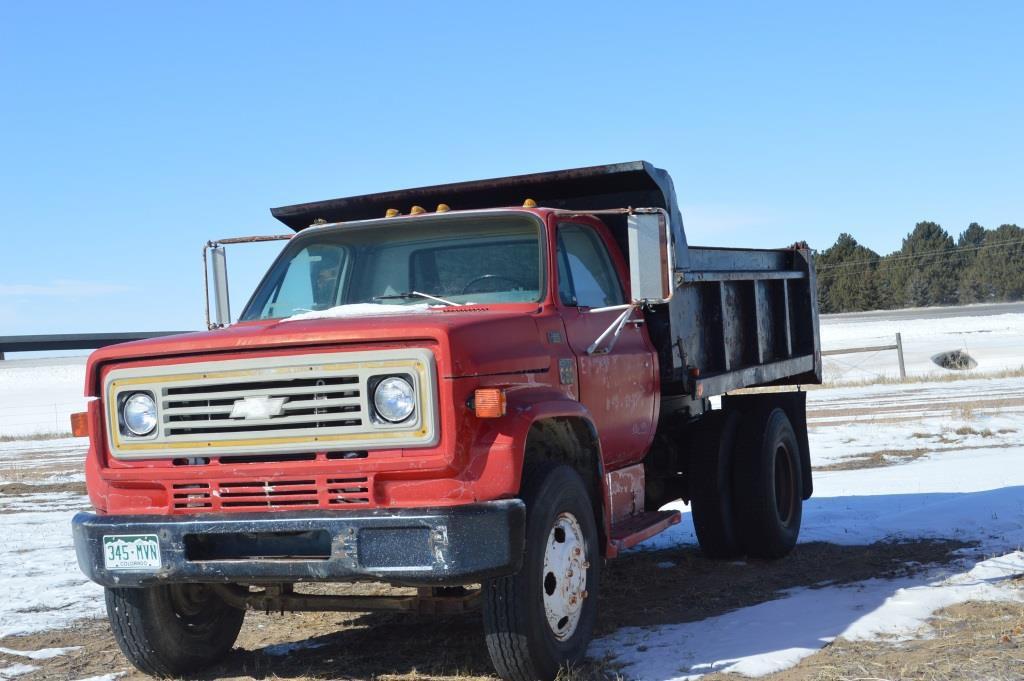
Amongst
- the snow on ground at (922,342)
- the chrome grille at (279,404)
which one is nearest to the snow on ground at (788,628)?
the chrome grille at (279,404)

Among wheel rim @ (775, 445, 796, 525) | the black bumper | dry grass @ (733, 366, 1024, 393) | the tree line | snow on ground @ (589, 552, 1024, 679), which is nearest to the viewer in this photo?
the black bumper

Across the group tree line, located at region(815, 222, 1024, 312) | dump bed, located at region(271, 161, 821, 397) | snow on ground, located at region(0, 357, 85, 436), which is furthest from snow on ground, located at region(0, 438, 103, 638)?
tree line, located at region(815, 222, 1024, 312)

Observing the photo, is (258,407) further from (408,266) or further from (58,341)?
(58,341)

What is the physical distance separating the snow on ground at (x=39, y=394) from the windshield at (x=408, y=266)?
68.8 ft

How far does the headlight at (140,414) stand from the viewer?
16.9ft

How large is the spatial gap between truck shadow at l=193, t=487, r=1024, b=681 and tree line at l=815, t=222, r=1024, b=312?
2983 inches

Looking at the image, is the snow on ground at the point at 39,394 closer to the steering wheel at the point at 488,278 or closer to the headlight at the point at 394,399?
the steering wheel at the point at 488,278

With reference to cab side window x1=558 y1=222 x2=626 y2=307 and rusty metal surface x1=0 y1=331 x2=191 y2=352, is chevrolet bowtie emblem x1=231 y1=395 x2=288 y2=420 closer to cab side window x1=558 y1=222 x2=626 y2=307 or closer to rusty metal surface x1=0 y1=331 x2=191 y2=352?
cab side window x1=558 y1=222 x2=626 y2=307

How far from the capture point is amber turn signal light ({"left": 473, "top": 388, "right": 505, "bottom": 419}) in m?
4.74

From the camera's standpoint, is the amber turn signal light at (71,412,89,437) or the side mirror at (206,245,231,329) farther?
the side mirror at (206,245,231,329)

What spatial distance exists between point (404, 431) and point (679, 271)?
2.65m

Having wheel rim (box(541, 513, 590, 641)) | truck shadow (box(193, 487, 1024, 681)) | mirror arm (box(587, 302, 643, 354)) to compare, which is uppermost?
mirror arm (box(587, 302, 643, 354))

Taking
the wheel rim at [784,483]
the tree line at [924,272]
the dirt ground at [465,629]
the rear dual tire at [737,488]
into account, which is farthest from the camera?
the tree line at [924,272]

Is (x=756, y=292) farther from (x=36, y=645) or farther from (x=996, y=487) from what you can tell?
(x=36, y=645)
